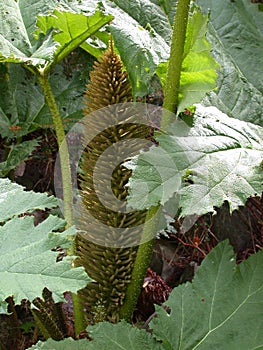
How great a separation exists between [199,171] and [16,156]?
2.35 feet

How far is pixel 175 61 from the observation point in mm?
876

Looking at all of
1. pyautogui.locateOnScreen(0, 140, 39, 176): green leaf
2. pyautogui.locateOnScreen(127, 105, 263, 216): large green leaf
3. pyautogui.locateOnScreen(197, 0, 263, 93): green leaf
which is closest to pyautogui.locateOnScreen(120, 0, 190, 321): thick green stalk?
pyautogui.locateOnScreen(127, 105, 263, 216): large green leaf

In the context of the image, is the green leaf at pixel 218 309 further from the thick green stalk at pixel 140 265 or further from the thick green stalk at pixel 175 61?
the thick green stalk at pixel 175 61

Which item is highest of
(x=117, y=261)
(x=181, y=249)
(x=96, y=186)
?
(x=96, y=186)

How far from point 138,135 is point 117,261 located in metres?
0.23

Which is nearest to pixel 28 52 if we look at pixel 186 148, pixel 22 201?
pixel 22 201

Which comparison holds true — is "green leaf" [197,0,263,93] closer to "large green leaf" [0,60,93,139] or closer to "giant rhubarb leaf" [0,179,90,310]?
"large green leaf" [0,60,93,139]

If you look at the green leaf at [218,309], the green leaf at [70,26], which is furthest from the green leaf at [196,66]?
the green leaf at [218,309]

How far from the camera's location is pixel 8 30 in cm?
105

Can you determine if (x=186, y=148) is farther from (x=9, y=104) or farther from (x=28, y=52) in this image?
(x=9, y=104)

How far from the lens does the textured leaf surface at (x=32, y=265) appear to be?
70 centimetres

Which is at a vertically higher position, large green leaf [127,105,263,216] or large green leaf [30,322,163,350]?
large green leaf [127,105,263,216]

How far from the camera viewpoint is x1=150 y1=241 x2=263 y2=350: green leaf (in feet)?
2.64

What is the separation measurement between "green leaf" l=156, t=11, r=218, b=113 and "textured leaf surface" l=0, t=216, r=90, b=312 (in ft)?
0.95
